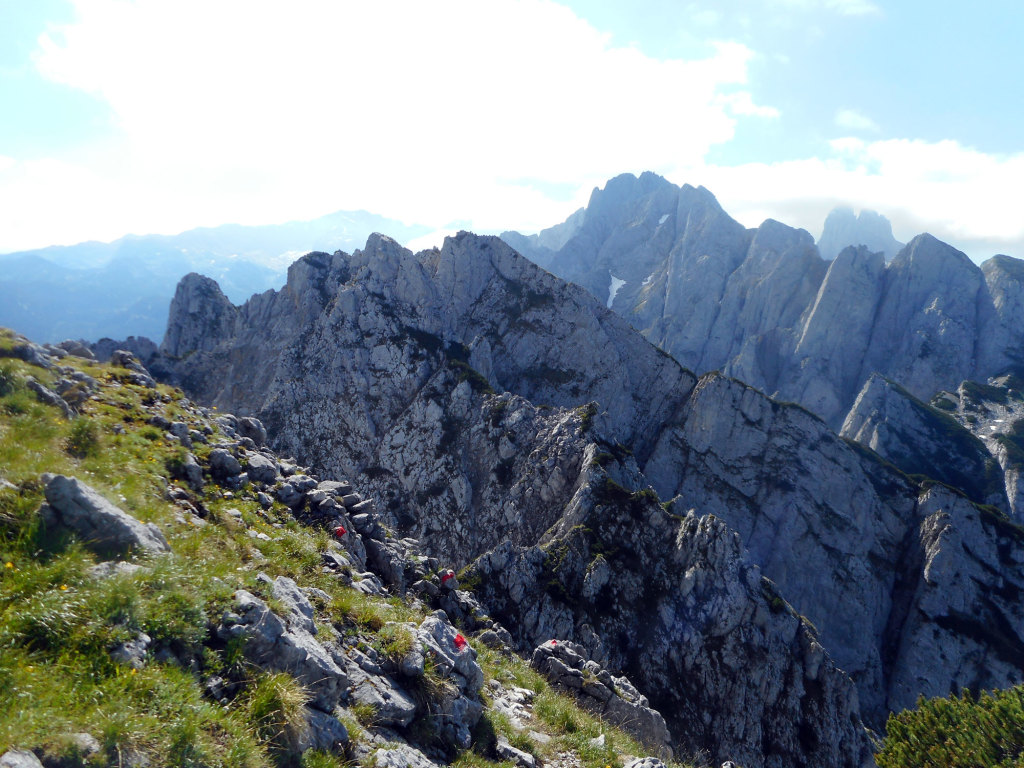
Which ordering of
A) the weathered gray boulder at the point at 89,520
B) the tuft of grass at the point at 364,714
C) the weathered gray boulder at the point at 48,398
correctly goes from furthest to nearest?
1. the weathered gray boulder at the point at 48,398
2. the tuft of grass at the point at 364,714
3. the weathered gray boulder at the point at 89,520

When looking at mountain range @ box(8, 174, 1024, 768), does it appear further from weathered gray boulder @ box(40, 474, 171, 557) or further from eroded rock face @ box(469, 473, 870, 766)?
weathered gray boulder @ box(40, 474, 171, 557)

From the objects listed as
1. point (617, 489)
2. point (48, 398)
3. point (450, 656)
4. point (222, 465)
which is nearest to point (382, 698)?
point (450, 656)

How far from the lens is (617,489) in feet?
158

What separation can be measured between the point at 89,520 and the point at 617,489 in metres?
43.6

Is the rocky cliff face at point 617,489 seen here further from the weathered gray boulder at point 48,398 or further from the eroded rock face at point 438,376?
→ the weathered gray boulder at point 48,398

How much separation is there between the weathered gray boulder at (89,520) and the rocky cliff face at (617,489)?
31.9 meters

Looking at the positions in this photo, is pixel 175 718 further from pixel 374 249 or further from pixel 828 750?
pixel 374 249

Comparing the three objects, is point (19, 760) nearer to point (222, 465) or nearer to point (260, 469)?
point (222, 465)

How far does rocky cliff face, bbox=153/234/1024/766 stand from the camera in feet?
128

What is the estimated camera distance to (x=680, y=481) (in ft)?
270

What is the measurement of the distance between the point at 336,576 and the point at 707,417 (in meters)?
80.0

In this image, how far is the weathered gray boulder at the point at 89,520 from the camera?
318 inches

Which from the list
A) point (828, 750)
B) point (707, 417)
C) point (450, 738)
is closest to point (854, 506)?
point (707, 417)

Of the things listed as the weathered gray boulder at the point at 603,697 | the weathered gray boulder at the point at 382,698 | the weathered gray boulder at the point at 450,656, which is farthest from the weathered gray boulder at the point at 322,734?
the weathered gray boulder at the point at 603,697
